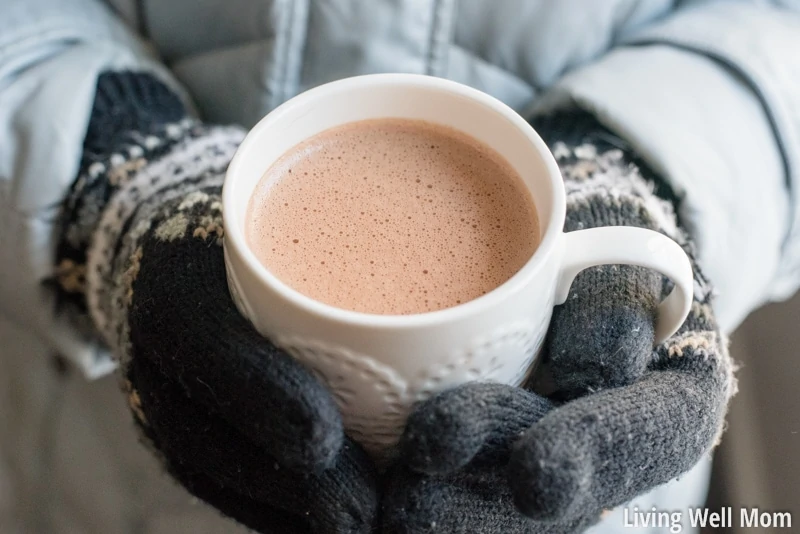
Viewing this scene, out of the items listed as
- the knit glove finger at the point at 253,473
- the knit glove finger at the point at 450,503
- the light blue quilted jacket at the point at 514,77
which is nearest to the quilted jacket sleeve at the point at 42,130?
the light blue quilted jacket at the point at 514,77

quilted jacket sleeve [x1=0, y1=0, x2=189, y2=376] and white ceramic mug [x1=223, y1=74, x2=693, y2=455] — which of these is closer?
white ceramic mug [x1=223, y1=74, x2=693, y2=455]

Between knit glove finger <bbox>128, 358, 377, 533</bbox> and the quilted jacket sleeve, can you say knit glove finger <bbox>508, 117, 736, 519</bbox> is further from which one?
the quilted jacket sleeve

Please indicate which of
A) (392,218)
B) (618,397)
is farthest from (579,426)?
(392,218)

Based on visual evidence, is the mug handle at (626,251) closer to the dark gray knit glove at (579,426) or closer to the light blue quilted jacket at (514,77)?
the dark gray knit glove at (579,426)

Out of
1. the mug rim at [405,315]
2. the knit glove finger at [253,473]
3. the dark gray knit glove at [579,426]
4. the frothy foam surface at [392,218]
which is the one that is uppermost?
the mug rim at [405,315]

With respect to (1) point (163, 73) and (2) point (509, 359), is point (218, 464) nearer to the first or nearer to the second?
(2) point (509, 359)

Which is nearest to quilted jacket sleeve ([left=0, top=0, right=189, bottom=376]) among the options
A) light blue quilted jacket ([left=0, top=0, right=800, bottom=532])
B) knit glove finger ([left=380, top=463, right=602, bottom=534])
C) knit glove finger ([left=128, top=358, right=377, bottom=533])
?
light blue quilted jacket ([left=0, top=0, right=800, bottom=532])
